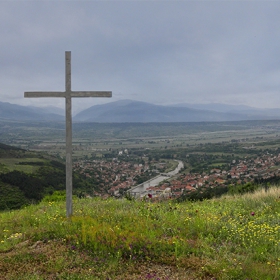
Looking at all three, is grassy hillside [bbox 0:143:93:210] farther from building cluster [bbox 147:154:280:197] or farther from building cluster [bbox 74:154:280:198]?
building cluster [bbox 147:154:280:197]

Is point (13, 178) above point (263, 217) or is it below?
below

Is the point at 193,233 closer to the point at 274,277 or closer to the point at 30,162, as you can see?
the point at 274,277

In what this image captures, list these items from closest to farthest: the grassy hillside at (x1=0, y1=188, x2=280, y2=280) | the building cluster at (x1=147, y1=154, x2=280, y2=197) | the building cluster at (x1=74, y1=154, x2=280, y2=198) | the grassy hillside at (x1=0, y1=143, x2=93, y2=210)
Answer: the grassy hillside at (x1=0, y1=188, x2=280, y2=280), the grassy hillside at (x1=0, y1=143, x2=93, y2=210), the building cluster at (x1=147, y1=154, x2=280, y2=197), the building cluster at (x1=74, y1=154, x2=280, y2=198)

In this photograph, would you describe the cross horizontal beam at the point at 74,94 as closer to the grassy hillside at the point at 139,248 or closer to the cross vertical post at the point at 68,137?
the cross vertical post at the point at 68,137

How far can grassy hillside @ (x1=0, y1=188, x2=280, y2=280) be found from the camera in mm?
3598

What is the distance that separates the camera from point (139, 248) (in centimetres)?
414

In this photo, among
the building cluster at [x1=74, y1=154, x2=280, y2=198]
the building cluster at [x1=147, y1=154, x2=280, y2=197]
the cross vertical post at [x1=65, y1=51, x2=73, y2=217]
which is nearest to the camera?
the cross vertical post at [x1=65, y1=51, x2=73, y2=217]

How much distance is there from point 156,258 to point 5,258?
7.67 ft

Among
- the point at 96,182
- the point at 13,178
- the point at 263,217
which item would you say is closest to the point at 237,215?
the point at 263,217

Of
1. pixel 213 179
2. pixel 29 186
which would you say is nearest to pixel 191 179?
pixel 213 179

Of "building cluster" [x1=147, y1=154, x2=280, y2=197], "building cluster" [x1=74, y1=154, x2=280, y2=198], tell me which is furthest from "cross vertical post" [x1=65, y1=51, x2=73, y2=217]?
"building cluster" [x1=147, y1=154, x2=280, y2=197]

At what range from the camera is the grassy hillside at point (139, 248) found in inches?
142

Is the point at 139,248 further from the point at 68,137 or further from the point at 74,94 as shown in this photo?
the point at 74,94

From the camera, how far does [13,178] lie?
104ft
